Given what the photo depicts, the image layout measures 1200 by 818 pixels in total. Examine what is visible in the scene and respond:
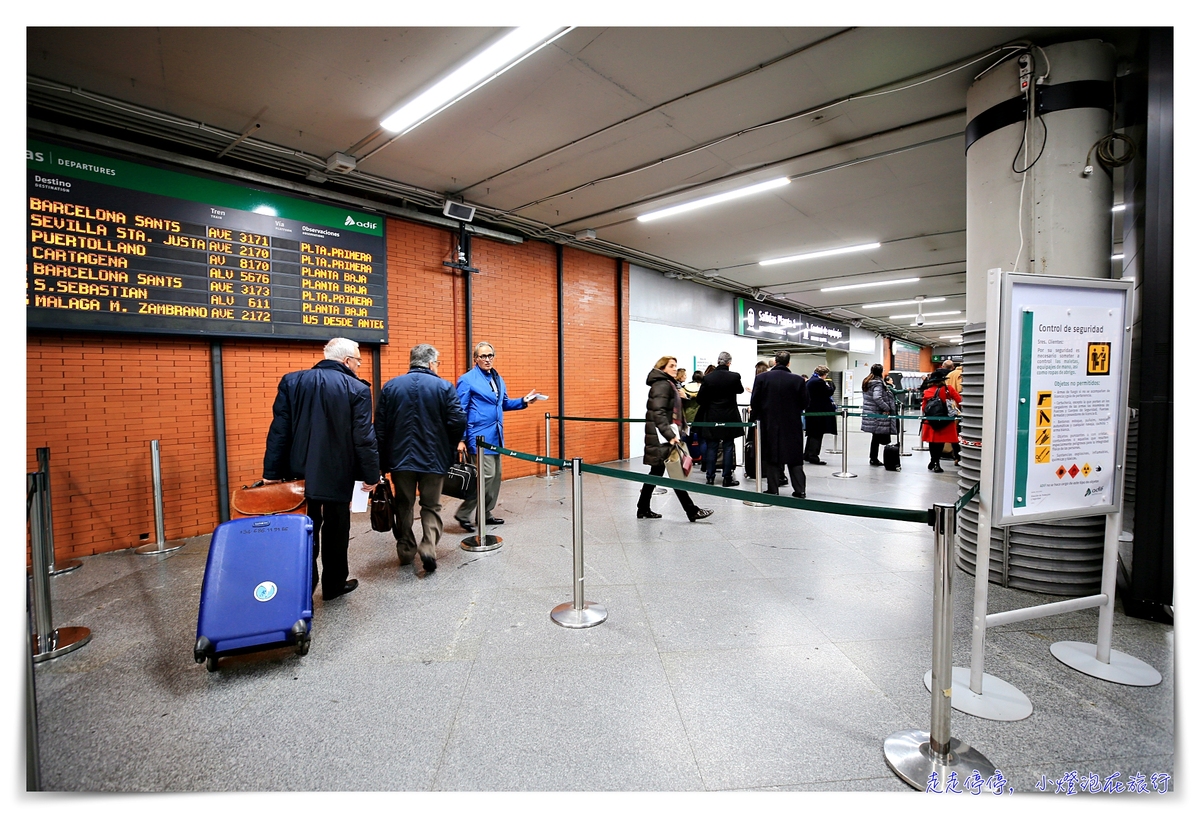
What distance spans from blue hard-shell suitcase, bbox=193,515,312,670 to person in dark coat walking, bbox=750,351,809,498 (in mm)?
4695

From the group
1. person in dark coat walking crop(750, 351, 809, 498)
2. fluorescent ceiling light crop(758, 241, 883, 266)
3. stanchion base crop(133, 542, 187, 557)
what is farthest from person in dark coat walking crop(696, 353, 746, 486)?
stanchion base crop(133, 542, 187, 557)

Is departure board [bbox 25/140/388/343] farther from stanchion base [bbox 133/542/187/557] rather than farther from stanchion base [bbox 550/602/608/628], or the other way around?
stanchion base [bbox 550/602/608/628]

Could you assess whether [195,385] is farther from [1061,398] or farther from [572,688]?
[1061,398]

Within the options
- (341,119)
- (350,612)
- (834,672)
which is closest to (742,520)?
(834,672)

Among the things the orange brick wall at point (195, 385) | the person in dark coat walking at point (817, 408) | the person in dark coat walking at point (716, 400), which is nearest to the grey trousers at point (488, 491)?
the orange brick wall at point (195, 385)

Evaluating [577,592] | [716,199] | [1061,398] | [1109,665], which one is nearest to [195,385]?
[577,592]

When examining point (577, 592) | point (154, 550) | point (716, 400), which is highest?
point (716, 400)

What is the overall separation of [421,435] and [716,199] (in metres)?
4.60

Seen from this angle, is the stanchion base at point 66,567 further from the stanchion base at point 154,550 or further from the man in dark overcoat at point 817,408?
the man in dark overcoat at point 817,408

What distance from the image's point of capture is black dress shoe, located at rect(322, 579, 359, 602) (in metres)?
3.28

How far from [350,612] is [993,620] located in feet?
10.9

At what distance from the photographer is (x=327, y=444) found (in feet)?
10.3

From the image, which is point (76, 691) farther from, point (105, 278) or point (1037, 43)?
point (1037, 43)

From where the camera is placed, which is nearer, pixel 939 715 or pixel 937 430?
pixel 939 715
